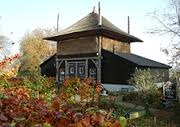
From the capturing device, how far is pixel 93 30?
116 ft

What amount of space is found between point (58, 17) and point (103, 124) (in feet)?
177

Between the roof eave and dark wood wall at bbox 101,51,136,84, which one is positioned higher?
the roof eave

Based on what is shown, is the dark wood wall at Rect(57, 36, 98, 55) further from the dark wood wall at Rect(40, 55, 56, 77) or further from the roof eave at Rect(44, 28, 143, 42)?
the dark wood wall at Rect(40, 55, 56, 77)

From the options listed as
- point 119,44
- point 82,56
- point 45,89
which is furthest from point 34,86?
point 119,44

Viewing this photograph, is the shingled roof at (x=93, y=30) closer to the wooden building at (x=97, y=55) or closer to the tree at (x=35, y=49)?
the wooden building at (x=97, y=55)

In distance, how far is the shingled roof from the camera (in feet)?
116

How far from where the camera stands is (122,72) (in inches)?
1313

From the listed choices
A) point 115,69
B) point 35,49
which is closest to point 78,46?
point 115,69

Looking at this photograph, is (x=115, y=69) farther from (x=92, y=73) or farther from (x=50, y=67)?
(x=50, y=67)

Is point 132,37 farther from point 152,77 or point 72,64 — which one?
A: point 152,77

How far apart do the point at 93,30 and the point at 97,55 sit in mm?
2663

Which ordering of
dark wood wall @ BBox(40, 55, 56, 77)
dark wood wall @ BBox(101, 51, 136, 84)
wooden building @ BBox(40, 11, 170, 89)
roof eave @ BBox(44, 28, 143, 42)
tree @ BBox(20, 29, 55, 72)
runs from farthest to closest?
tree @ BBox(20, 29, 55, 72) < dark wood wall @ BBox(40, 55, 56, 77) < roof eave @ BBox(44, 28, 143, 42) < wooden building @ BBox(40, 11, 170, 89) < dark wood wall @ BBox(101, 51, 136, 84)

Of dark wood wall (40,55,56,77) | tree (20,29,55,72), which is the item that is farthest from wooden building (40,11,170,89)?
tree (20,29,55,72)

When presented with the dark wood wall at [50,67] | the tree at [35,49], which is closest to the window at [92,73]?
the dark wood wall at [50,67]
